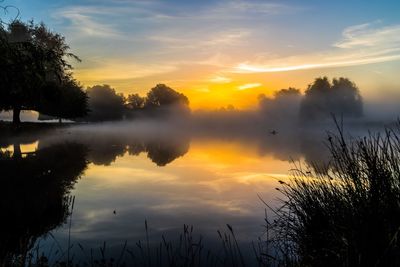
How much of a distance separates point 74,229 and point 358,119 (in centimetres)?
14101

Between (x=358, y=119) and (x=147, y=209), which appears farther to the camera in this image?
(x=358, y=119)

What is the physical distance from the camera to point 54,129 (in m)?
71.6

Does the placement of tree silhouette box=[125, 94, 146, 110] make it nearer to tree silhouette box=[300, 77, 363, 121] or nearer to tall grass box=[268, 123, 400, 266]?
tree silhouette box=[300, 77, 363, 121]

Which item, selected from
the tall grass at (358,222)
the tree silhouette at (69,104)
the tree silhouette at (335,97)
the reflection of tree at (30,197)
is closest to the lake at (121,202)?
the reflection of tree at (30,197)

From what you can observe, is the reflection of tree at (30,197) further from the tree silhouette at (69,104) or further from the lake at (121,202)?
the tree silhouette at (69,104)

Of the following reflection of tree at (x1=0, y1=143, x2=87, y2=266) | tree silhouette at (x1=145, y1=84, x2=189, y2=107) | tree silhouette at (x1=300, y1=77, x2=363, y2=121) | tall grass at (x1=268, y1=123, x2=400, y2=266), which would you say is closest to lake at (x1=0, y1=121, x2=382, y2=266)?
reflection of tree at (x1=0, y1=143, x2=87, y2=266)

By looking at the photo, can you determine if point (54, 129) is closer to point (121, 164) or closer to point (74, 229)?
point (121, 164)

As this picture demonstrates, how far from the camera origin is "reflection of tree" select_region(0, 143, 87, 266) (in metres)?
11.9

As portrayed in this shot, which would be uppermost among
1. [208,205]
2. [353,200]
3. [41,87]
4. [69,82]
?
[69,82]

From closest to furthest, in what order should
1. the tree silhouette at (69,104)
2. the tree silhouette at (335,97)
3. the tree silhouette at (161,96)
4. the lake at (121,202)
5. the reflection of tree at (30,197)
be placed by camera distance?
1. the reflection of tree at (30,197)
2. the lake at (121,202)
3. the tree silhouette at (69,104)
4. the tree silhouette at (335,97)
5. the tree silhouette at (161,96)

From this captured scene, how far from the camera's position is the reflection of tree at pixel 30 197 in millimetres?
11875

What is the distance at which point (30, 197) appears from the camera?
17250 millimetres

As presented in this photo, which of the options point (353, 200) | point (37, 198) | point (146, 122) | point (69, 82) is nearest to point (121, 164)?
point (37, 198)

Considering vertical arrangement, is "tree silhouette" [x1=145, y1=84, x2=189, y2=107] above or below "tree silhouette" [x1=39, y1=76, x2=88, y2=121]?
above
